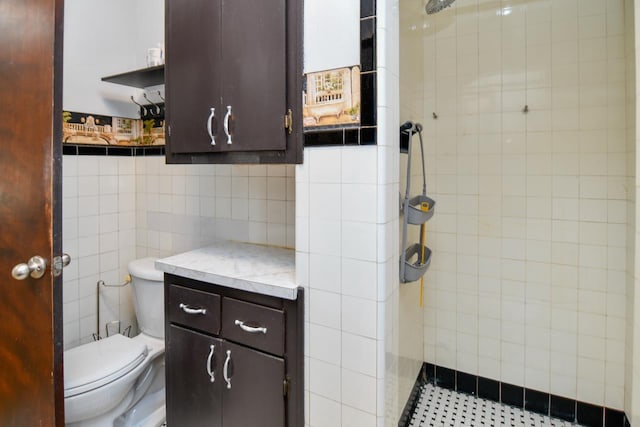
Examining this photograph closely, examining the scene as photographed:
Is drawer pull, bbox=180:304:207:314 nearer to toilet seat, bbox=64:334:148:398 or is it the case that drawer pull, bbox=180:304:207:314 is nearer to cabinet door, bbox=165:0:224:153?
toilet seat, bbox=64:334:148:398

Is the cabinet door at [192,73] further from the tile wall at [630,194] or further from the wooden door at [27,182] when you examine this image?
the tile wall at [630,194]

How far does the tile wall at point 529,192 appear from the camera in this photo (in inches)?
66.0

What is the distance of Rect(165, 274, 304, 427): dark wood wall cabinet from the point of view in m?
1.29

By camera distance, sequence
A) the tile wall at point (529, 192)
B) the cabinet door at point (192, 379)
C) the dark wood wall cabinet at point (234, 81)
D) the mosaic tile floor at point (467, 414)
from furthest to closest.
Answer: the mosaic tile floor at point (467, 414) → the tile wall at point (529, 192) → the cabinet door at point (192, 379) → the dark wood wall cabinet at point (234, 81)

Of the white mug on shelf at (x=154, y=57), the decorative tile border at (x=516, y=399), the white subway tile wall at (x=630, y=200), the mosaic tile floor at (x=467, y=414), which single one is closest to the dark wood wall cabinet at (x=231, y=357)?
the decorative tile border at (x=516, y=399)

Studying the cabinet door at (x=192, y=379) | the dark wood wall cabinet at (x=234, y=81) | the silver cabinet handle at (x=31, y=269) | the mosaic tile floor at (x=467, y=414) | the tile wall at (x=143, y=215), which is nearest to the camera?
the silver cabinet handle at (x=31, y=269)

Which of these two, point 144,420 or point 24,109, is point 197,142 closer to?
point 24,109

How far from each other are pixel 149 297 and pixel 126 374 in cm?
47

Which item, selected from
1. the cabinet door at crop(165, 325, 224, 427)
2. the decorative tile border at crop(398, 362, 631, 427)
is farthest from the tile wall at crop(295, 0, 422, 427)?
the decorative tile border at crop(398, 362, 631, 427)

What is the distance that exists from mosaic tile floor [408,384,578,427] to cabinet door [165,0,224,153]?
5.57 feet

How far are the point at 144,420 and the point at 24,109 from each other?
159 cm

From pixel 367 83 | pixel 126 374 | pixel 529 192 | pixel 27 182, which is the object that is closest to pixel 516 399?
pixel 529 192

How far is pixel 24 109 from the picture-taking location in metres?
1.09

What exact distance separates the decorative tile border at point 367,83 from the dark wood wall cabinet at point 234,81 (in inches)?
8.3
